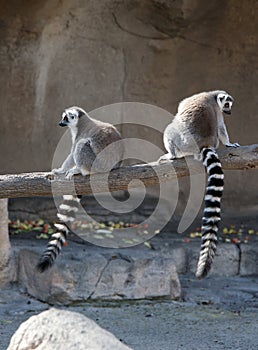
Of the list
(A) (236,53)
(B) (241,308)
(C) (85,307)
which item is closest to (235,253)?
(B) (241,308)

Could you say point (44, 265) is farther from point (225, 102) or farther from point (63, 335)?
point (225, 102)

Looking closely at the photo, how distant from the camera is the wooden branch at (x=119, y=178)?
5.81 meters

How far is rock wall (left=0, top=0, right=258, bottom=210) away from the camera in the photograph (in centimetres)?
1052

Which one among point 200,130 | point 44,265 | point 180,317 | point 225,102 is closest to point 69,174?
point 44,265

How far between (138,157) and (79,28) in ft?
7.14

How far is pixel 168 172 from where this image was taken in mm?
5844

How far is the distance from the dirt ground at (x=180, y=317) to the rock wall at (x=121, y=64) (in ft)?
8.78

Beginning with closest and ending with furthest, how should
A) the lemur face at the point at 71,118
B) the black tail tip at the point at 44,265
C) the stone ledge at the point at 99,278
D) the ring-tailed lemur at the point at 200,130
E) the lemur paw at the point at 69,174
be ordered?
the black tail tip at the point at 44,265 → the lemur paw at the point at 69,174 → the ring-tailed lemur at the point at 200,130 → the lemur face at the point at 71,118 → the stone ledge at the point at 99,278

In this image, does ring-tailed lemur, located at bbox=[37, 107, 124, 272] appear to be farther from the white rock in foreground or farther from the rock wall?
the rock wall

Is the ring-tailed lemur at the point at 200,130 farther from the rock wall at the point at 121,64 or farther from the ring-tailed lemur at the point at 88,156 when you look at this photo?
the rock wall at the point at 121,64

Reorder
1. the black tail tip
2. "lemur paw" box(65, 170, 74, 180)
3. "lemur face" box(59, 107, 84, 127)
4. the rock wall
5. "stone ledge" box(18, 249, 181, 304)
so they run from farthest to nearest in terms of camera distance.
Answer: the rock wall → "stone ledge" box(18, 249, 181, 304) → "lemur face" box(59, 107, 84, 127) → "lemur paw" box(65, 170, 74, 180) → the black tail tip

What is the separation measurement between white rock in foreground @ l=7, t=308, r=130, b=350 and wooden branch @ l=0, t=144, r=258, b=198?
5.76ft

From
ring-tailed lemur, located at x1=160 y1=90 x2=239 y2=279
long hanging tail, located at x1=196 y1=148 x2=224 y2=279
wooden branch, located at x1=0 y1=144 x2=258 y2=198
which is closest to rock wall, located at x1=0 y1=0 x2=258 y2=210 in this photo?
ring-tailed lemur, located at x1=160 y1=90 x2=239 y2=279

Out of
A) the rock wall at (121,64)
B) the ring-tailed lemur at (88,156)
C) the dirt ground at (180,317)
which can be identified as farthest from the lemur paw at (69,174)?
the rock wall at (121,64)
